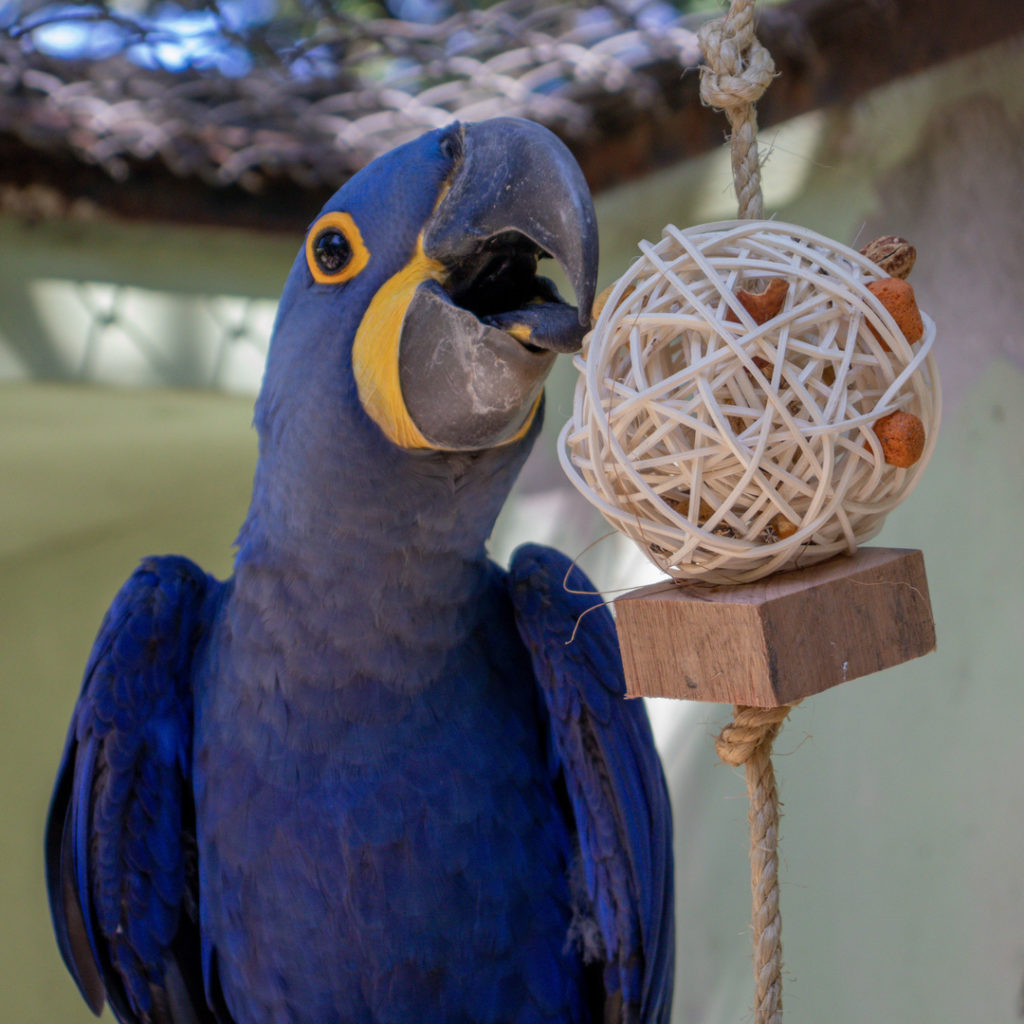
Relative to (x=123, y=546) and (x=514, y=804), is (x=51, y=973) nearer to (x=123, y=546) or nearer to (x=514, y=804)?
(x=123, y=546)

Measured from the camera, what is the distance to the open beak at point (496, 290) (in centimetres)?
Answer: 85

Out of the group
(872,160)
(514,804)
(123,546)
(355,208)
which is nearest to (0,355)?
(123,546)

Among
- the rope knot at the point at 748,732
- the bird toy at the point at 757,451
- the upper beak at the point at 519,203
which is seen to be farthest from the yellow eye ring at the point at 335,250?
the rope knot at the point at 748,732

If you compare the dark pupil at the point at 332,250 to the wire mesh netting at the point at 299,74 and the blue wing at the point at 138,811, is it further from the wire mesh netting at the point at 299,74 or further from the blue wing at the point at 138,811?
the wire mesh netting at the point at 299,74

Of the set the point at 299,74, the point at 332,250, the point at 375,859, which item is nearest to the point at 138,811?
the point at 375,859

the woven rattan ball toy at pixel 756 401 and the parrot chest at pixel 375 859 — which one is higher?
the woven rattan ball toy at pixel 756 401

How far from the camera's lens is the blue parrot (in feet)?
3.10

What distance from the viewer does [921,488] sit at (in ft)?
6.05

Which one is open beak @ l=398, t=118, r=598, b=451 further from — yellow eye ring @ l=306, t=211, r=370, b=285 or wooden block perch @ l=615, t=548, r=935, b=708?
wooden block perch @ l=615, t=548, r=935, b=708

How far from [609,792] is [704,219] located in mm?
1383

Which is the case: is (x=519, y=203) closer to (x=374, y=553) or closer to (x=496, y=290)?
(x=496, y=290)

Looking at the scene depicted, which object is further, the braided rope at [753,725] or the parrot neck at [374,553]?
the parrot neck at [374,553]

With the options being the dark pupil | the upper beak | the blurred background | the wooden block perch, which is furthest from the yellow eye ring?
the blurred background

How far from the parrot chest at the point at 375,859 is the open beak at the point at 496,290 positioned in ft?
1.23
